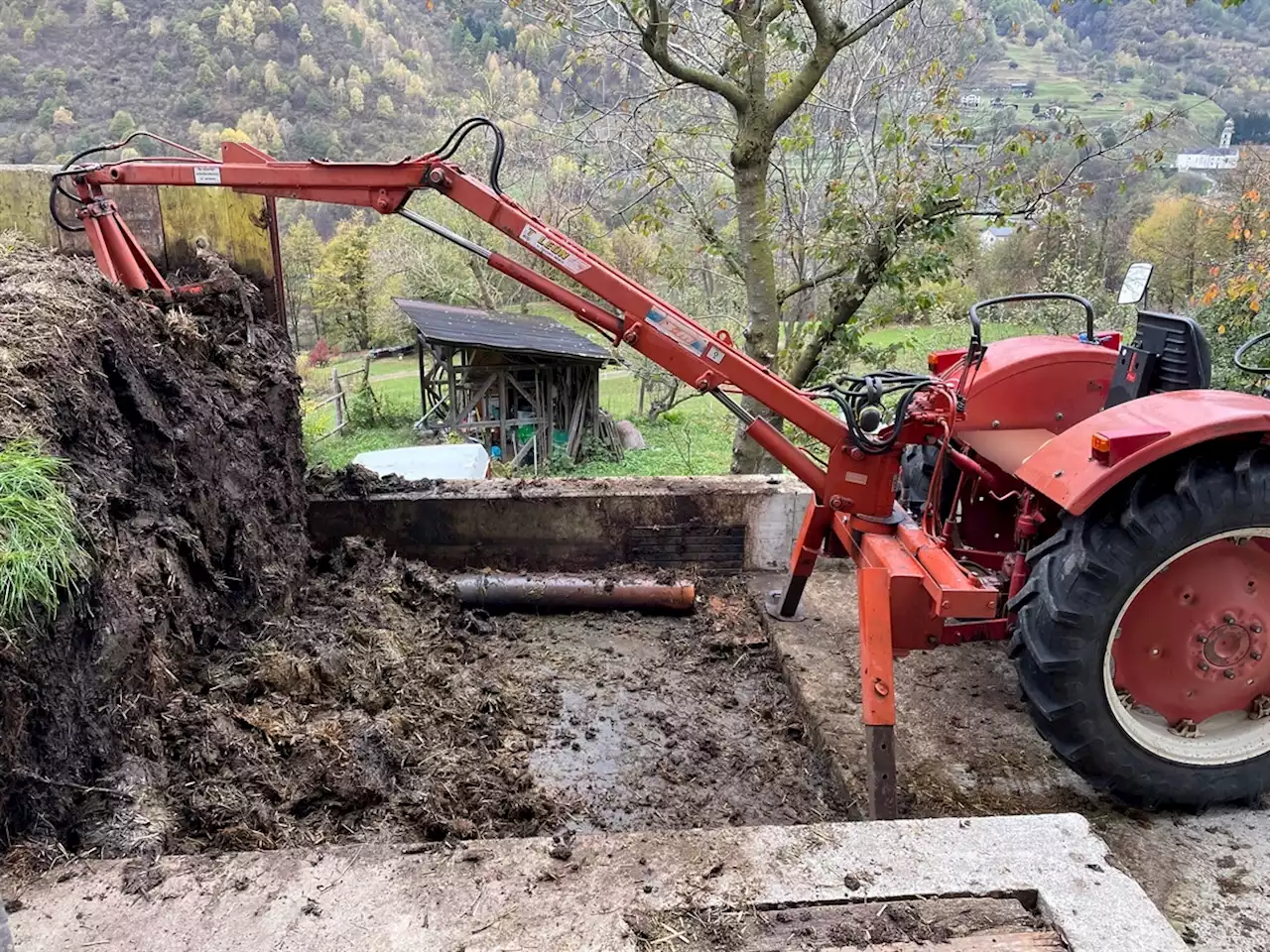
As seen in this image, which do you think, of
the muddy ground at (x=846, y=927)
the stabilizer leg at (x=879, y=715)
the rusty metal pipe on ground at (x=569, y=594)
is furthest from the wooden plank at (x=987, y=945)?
the rusty metal pipe on ground at (x=569, y=594)

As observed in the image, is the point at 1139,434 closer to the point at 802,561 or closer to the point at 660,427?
the point at 802,561

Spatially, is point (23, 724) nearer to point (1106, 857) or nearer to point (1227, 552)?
point (1106, 857)

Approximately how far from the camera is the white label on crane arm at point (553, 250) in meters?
3.25

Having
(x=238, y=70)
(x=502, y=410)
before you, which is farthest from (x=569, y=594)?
(x=238, y=70)

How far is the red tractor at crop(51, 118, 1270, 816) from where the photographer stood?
2434mm

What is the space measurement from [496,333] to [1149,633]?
51.7 feet

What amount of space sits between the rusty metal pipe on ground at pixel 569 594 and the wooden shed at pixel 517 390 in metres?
12.7

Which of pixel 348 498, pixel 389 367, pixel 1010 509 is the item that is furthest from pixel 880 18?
pixel 389 367

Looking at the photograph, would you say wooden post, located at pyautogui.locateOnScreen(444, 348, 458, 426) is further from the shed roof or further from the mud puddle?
the mud puddle

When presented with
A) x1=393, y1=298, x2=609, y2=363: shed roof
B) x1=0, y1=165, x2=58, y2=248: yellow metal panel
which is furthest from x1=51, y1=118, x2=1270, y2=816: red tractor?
x1=393, y1=298, x2=609, y2=363: shed roof

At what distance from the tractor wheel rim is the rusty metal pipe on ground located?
2050 millimetres

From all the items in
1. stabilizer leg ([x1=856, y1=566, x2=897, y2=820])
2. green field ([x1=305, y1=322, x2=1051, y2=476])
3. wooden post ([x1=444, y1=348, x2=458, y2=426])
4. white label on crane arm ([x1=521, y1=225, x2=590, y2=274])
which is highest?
white label on crane arm ([x1=521, y1=225, x2=590, y2=274])

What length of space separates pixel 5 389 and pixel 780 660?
10.1ft

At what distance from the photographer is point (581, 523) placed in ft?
14.8
